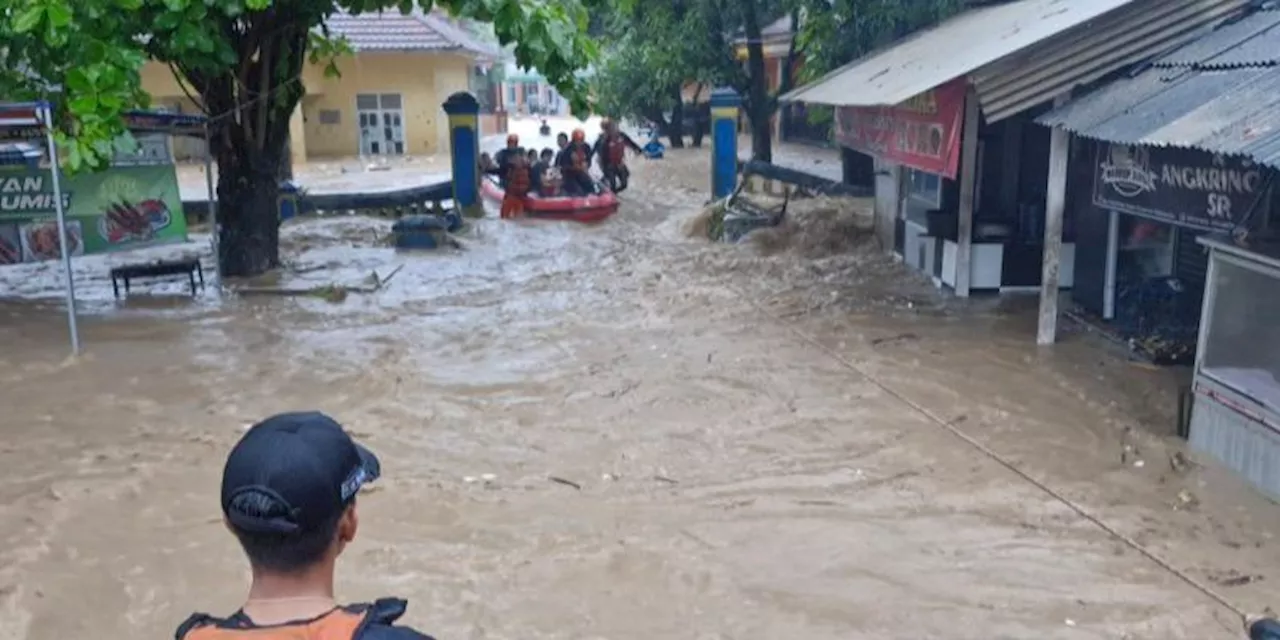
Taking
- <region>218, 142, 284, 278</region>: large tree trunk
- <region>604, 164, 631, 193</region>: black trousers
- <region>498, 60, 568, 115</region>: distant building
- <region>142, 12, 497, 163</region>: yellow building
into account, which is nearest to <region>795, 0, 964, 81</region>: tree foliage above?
<region>604, 164, 631, 193</region>: black trousers

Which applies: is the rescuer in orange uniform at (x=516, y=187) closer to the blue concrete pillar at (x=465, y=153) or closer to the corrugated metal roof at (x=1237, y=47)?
the blue concrete pillar at (x=465, y=153)

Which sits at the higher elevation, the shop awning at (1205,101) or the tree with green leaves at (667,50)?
the tree with green leaves at (667,50)

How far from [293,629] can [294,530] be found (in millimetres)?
166

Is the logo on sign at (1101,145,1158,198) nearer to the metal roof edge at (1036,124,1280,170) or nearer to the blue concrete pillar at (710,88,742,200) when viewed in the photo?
the metal roof edge at (1036,124,1280,170)

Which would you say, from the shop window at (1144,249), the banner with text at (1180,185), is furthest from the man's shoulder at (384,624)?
the shop window at (1144,249)

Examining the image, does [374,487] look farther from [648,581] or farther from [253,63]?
[253,63]

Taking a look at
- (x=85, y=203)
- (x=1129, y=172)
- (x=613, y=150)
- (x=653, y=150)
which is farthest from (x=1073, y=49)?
(x=653, y=150)

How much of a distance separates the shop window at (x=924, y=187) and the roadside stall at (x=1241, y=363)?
19.6 ft

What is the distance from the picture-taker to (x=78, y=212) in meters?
10.7

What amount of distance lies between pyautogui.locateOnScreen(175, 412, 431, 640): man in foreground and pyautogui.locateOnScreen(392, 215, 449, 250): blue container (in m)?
14.5

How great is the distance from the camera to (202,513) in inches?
244

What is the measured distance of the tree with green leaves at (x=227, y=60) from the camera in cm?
836

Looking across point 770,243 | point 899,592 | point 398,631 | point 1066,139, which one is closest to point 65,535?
point 899,592

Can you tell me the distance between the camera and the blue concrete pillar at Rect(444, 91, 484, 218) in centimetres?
1991
